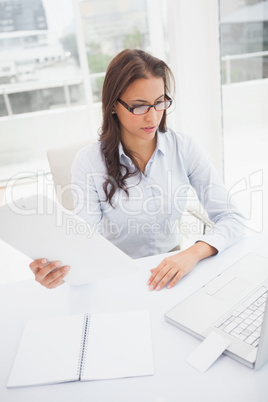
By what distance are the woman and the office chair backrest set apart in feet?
0.50

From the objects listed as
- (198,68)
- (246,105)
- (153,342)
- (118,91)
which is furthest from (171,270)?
(198,68)

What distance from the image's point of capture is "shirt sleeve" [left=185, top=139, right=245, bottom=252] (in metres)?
1.15

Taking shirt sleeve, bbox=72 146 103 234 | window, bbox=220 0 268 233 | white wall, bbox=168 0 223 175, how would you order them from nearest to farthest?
shirt sleeve, bbox=72 146 103 234, window, bbox=220 0 268 233, white wall, bbox=168 0 223 175

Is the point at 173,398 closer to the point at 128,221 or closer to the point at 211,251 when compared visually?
the point at 211,251

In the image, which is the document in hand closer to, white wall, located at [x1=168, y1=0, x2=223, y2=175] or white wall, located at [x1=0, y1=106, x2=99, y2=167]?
white wall, located at [x1=168, y1=0, x2=223, y2=175]

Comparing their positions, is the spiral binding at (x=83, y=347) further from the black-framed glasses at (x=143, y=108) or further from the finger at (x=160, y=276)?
the black-framed glasses at (x=143, y=108)

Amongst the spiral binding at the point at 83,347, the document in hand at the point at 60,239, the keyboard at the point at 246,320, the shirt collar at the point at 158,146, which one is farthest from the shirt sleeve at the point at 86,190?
the keyboard at the point at 246,320

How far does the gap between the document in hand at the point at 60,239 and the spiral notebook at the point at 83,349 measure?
0.41 feet

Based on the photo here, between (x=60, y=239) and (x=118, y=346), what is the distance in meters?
0.28

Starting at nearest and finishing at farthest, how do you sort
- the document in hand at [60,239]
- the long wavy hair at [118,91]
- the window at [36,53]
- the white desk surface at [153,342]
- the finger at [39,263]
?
the white desk surface at [153,342] → the document in hand at [60,239] → the finger at [39,263] → the long wavy hair at [118,91] → the window at [36,53]

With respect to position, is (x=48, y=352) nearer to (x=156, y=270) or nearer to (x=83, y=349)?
(x=83, y=349)

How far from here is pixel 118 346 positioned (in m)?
0.76

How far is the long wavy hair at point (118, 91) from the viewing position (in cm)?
113

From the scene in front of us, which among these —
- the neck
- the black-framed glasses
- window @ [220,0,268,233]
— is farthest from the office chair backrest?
window @ [220,0,268,233]
